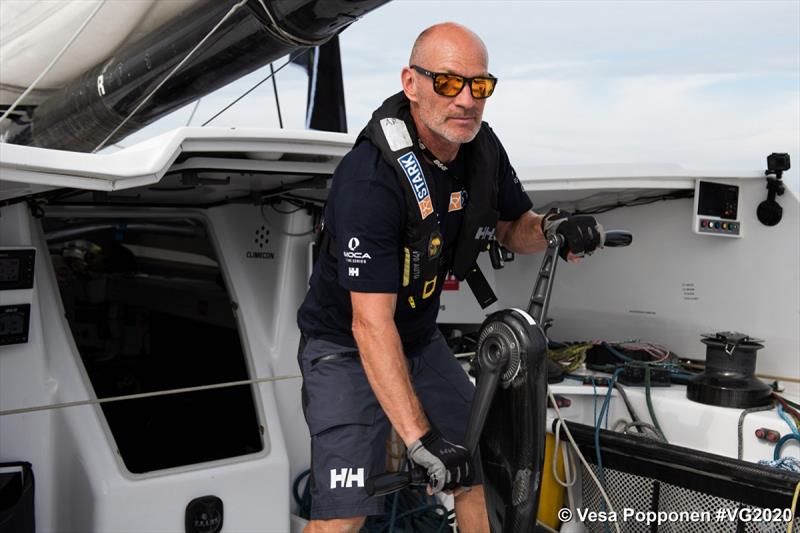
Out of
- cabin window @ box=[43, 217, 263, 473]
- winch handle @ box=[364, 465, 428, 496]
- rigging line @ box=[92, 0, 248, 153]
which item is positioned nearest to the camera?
winch handle @ box=[364, 465, 428, 496]

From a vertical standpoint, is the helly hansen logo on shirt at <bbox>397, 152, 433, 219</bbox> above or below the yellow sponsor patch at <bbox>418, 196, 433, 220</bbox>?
above

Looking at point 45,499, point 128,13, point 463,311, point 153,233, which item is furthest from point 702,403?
point 153,233

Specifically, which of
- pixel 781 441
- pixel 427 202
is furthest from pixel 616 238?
pixel 781 441

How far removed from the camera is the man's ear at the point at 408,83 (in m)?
2.32

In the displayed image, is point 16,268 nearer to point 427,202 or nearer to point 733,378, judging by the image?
point 427,202

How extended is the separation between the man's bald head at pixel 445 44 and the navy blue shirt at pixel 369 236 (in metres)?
0.29

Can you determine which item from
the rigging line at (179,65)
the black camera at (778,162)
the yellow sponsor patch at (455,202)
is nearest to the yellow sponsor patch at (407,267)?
the yellow sponsor patch at (455,202)

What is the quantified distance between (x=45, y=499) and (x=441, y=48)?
2125 millimetres

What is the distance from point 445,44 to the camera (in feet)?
7.27

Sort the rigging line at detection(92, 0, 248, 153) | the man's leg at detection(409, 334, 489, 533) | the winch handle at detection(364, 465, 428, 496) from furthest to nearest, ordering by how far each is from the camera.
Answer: the rigging line at detection(92, 0, 248, 153), the man's leg at detection(409, 334, 489, 533), the winch handle at detection(364, 465, 428, 496)

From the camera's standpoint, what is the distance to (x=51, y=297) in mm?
3240

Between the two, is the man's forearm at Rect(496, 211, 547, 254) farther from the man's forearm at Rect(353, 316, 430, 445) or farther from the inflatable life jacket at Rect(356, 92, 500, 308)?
the man's forearm at Rect(353, 316, 430, 445)

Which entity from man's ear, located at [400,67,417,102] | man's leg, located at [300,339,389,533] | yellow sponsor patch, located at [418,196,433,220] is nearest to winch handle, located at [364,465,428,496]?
man's leg, located at [300,339,389,533]

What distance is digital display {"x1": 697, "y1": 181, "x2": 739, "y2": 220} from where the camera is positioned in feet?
12.6
